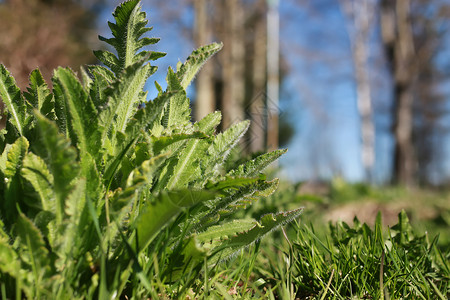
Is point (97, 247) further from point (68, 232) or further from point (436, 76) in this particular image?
point (436, 76)

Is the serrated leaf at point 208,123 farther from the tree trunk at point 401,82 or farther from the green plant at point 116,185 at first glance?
the tree trunk at point 401,82

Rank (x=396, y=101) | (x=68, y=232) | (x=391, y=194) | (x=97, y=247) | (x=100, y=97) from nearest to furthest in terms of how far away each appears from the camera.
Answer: (x=68, y=232)
(x=97, y=247)
(x=100, y=97)
(x=391, y=194)
(x=396, y=101)

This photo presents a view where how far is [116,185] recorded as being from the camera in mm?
1251

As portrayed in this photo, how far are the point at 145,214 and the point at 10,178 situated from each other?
1.37 ft

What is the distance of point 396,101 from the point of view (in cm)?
1407

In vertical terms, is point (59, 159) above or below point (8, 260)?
above

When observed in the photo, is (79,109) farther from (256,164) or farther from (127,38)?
(256,164)

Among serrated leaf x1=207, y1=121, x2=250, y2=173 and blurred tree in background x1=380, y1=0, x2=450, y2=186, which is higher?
blurred tree in background x1=380, y1=0, x2=450, y2=186

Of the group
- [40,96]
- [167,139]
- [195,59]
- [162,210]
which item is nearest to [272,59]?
[195,59]

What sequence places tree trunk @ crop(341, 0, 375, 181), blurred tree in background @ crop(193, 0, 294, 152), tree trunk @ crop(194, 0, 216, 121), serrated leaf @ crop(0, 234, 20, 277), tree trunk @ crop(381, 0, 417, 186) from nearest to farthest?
serrated leaf @ crop(0, 234, 20, 277) → tree trunk @ crop(194, 0, 216, 121) → blurred tree in background @ crop(193, 0, 294, 152) → tree trunk @ crop(381, 0, 417, 186) → tree trunk @ crop(341, 0, 375, 181)

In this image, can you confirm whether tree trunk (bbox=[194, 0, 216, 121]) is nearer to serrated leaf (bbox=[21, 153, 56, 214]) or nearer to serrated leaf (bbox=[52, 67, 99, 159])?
serrated leaf (bbox=[52, 67, 99, 159])

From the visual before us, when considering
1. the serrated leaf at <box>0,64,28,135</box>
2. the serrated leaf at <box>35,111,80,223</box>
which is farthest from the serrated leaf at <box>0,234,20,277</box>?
the serrated leaf at <box>0,64,28,135</box>

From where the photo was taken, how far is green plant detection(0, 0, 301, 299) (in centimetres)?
95

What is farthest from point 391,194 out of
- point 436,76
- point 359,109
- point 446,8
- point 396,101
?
point 436,76
